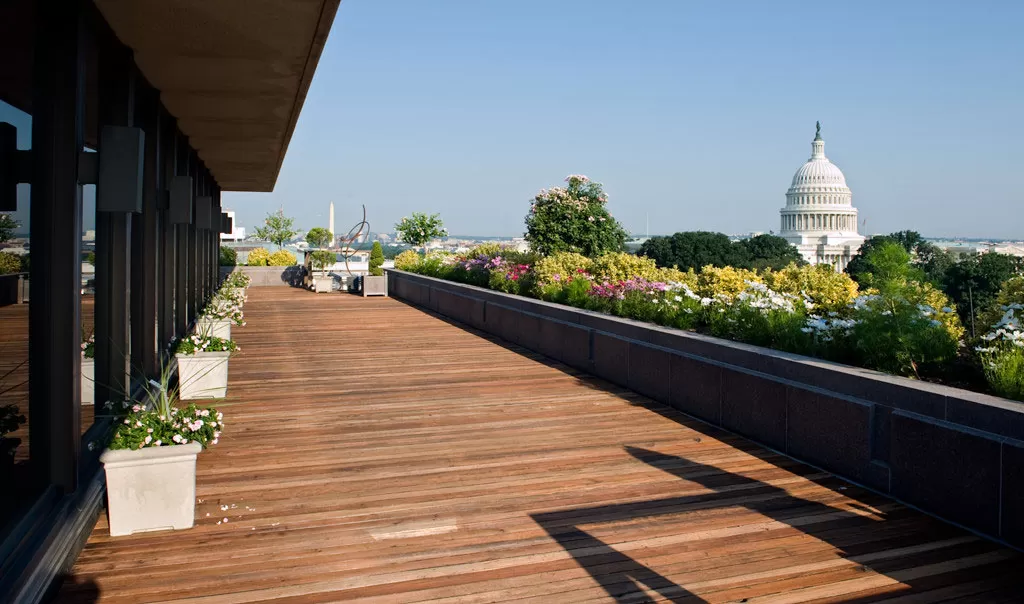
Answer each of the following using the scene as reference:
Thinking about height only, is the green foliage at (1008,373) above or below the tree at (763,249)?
below

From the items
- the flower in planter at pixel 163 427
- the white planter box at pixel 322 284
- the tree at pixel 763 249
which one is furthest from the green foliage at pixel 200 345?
the tree at pixel 763 249

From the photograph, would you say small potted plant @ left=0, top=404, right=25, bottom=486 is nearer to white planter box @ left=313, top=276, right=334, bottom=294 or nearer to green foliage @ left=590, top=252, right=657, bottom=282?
green foliage @ left=590, top=252, right=657, bottom=282

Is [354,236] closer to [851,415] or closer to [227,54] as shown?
[227,54]

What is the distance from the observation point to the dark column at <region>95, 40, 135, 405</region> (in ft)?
16.5

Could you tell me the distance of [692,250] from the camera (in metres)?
108

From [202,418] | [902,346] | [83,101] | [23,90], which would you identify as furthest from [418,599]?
[902,346]

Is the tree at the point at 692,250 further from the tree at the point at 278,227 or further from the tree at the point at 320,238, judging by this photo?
the tree at the point at 320,238

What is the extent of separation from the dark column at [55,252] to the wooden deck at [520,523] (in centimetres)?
56

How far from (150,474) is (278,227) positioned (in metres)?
43.9

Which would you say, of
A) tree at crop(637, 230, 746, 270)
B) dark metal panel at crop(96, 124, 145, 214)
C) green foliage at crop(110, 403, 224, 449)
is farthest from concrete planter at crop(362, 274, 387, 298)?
tree at crop(637, 230, 746, 270)

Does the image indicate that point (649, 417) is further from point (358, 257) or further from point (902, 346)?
point (358, 257)

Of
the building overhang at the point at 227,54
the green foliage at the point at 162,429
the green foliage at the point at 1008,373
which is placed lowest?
the green foliage at the point at 162,429

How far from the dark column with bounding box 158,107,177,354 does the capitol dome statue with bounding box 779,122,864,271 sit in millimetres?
123876

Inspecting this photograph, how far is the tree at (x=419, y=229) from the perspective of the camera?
119ft
